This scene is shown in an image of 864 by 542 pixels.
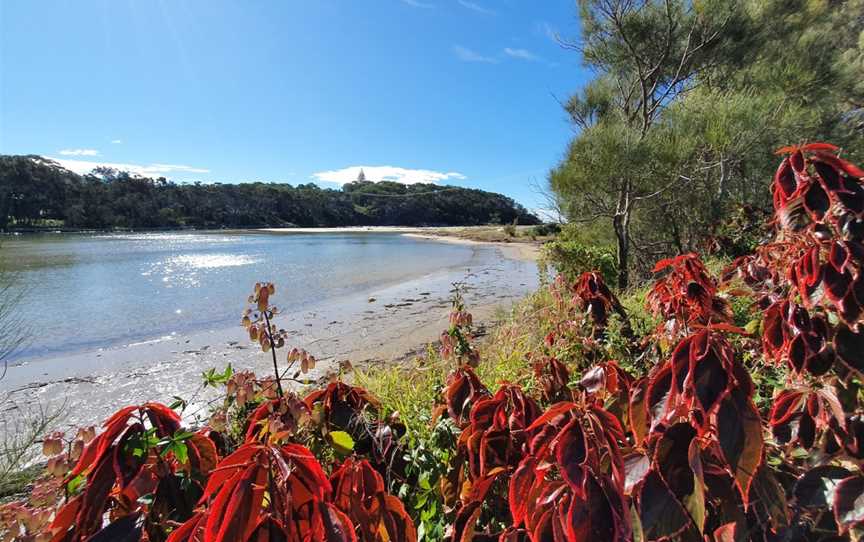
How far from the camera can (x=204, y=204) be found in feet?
232

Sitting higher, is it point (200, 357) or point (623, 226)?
point (623, 226)

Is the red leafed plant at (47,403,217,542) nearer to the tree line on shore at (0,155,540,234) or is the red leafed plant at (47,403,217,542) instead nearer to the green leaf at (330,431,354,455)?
the green leaf at (330,431,354,455)

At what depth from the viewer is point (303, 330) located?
839 cm

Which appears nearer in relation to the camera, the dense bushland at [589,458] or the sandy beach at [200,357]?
the dense bushland at [589,458]

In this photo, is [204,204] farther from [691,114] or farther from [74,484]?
[74,484]

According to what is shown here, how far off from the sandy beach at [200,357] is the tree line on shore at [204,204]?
1321 centimetres

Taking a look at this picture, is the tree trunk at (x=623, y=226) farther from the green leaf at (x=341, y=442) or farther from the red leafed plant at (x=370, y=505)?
the red leafed plant at (x=370, y=505)

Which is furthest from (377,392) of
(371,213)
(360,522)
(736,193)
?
(371,213)

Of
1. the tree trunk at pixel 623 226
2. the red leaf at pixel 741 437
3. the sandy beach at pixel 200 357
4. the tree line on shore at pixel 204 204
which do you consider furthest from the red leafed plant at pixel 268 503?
the tree line on shore at pixel 204 204

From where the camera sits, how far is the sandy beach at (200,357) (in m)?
5.21

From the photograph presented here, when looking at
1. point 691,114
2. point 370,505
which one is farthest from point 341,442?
point 691,114

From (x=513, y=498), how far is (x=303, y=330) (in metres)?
8.25

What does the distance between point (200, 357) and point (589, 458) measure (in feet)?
24.9

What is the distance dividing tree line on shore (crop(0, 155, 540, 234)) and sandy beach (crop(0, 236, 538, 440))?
13.2 metres
